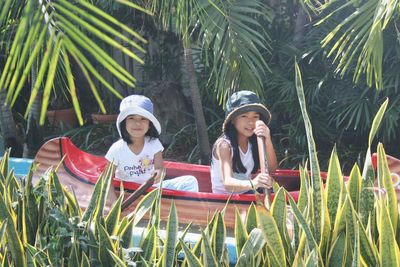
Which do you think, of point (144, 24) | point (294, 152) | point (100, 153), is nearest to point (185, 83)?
point (144, 24)

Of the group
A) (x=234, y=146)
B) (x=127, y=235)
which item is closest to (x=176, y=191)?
(x=234, y=146)

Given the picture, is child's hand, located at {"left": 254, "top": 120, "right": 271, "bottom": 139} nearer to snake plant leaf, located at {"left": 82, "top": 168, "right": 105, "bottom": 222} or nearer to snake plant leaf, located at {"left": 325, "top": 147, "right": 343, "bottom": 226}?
snake plant leaf, located at {"left": 82, "top": 168, "right": 105, "bottom": 222}

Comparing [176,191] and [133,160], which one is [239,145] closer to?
[176,191]

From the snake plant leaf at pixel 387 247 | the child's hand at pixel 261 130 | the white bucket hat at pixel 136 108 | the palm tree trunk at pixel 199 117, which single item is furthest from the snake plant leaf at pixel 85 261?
the palm tree trunk at pixel 199 117

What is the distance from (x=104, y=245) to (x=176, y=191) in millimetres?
1845

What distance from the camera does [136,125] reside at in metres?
3.93

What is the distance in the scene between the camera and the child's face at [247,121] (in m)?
3.73

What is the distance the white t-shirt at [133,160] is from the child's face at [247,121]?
25.2 inches

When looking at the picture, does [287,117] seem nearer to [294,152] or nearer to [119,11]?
[294,152]

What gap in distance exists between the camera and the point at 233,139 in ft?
12.4

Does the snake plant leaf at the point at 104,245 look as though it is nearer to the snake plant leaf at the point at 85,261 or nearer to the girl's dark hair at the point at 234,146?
the snake plant leaf at the point at 85,261

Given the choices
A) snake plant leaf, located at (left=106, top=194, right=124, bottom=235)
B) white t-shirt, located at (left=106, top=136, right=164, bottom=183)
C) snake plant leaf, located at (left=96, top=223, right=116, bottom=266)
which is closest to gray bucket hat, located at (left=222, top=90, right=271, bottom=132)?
white t-shirt, located at (left=106, top=136, right=164, bottom=183)

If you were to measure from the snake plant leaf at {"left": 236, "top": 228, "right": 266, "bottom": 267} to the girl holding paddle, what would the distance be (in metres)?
1.93

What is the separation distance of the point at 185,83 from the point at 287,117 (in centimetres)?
134
